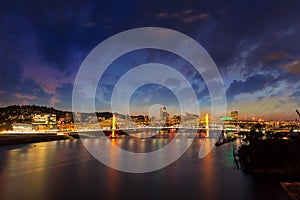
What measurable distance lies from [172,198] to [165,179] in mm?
2307

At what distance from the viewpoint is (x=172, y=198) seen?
285 inches

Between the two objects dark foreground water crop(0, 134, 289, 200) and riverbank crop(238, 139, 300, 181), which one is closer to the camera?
dark foreground water crop(0, 134, 289, 200)

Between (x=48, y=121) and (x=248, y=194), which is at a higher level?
(x=48, y=121)

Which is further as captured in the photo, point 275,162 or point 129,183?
point 275,162

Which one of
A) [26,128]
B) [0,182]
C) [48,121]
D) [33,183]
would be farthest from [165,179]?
[48,121]

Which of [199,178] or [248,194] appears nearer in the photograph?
[248,194]

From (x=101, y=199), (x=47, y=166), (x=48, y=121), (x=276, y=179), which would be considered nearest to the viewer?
(x=101, y=199)

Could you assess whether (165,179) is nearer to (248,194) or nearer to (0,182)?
(248,194)

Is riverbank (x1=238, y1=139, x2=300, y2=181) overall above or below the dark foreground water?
above

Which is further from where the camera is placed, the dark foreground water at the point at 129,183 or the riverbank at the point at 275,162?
the riverbank at the point at 275,162

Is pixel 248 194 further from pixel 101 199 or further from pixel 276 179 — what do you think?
pixel 101 199

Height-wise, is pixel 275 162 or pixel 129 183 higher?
pixel 275 162

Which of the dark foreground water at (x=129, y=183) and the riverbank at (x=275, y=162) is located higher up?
the riverbank at (x=275, y=162)

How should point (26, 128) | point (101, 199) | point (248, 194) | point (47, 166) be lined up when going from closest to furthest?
point (101, 199)
point (248, 194)
point (47, 166)
point (26, 128)
